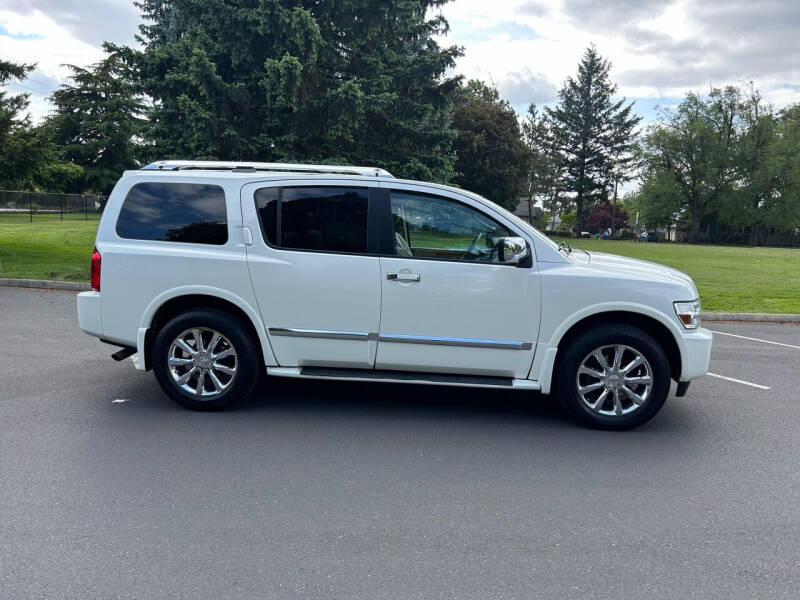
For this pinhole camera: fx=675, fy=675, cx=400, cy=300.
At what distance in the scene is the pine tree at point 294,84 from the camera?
19016 millimetres

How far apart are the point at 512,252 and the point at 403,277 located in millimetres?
885

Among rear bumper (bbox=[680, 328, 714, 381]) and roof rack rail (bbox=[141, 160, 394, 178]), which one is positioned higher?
roof rack rail (bbox=[141, 160, 394, 178])

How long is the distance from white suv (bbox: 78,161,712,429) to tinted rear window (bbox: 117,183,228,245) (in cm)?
1

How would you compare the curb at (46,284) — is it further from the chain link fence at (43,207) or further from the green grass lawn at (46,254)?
the chain link fence at (43,207)

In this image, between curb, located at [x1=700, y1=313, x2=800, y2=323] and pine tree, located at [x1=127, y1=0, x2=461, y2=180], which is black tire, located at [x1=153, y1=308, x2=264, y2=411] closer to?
curb, located at [x1=700, y1=313, x2=800, y2=323]

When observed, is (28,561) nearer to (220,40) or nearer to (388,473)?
(388,473)

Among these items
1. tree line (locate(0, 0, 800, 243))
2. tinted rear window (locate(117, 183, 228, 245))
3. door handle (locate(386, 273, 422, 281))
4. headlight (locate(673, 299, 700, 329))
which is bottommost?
headlight (locate(673, 299, 700, 329))

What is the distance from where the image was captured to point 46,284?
13.5 metres

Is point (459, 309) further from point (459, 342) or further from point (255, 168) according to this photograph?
point (255, 168)

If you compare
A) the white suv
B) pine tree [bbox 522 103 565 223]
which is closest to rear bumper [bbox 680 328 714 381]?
the white suv

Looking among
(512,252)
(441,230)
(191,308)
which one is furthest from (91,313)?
(512,252)

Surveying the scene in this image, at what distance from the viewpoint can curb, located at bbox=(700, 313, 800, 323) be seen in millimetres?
12383

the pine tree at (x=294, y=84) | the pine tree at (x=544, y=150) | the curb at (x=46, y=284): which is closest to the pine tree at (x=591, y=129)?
the pine tree at (x=544, y=150)

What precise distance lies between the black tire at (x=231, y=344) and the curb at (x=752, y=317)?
31.5 ft
